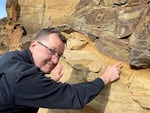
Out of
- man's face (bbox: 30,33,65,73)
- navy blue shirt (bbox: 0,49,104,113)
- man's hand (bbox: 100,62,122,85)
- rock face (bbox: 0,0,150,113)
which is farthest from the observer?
rock face (bbox: 0,0,150,113)

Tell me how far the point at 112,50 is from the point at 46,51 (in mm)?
1685

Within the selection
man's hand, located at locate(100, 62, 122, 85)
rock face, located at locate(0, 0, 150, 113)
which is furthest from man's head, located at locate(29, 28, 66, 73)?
rock face, located at locate(0, 0, 150, 113)

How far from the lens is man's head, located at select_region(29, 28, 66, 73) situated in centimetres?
400

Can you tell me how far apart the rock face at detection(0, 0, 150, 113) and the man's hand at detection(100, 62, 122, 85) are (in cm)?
18

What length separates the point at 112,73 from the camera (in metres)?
4.68

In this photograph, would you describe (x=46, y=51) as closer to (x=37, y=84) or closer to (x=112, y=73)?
(x=37, y=84)

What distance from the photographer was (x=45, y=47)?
4.02 m

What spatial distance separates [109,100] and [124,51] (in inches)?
31.7

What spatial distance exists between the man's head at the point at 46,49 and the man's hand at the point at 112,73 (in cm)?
75

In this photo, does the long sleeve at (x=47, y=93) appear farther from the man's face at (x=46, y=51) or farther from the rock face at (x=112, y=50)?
the rock face at (x=112, y=50)

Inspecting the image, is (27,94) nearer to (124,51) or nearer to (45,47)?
(45,47)

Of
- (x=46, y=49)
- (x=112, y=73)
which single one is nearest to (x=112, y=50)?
(x=112, y=73)

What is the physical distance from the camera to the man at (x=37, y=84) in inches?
145

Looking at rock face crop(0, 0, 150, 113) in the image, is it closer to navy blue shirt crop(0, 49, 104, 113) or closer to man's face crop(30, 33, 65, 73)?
navy blue shirt crop(0, 49, 104, 113)
